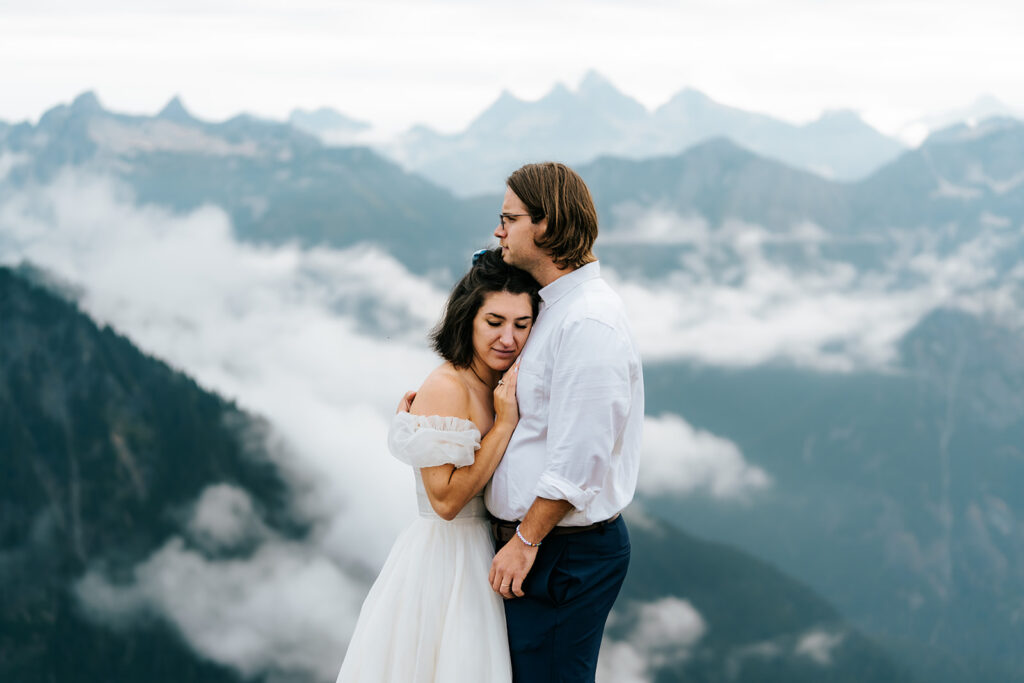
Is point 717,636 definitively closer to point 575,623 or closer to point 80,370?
point 80,370

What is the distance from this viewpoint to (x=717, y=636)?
148000 millimetres

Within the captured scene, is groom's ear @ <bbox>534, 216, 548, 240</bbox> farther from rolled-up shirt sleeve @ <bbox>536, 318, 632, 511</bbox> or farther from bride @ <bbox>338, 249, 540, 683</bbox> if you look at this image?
rolled-up shirt sleeve @ <bbox>536, 318, 632, 511</bbox>

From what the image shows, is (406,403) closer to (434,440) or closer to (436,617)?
(434,440)

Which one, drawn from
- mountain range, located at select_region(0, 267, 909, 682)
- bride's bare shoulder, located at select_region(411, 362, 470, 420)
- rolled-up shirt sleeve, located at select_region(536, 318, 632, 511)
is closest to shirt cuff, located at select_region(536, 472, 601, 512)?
rolled-up shirt sleeve, located at select_region(536, 318, 632, 511)

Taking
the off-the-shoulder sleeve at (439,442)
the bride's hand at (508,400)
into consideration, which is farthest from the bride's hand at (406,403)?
the bride's hand at (508,400)

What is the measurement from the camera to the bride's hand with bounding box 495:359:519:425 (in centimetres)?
432

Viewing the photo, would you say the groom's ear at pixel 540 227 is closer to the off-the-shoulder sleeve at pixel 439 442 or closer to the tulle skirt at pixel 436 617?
the off-the-shoulder sleeve at pixel 439 442

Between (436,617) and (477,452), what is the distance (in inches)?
39.3

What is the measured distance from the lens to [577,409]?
12.9ft

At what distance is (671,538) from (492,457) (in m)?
161

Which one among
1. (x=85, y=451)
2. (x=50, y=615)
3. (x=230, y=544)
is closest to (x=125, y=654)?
(x=50, y=615)

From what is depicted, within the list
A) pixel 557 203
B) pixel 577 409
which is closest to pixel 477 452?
pixel 577 409

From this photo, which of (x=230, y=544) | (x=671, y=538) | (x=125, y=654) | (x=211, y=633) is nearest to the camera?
(x=125, y=654)

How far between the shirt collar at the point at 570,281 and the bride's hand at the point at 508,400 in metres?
0.38
